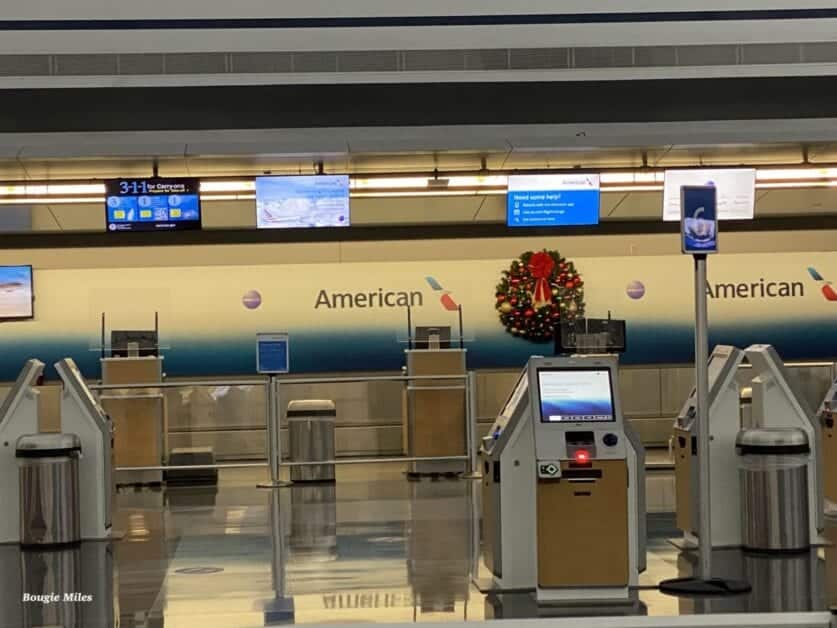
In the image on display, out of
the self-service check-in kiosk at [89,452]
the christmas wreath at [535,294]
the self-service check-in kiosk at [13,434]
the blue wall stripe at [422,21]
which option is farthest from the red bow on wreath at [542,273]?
the self-service check-in kiosk at [13,434]

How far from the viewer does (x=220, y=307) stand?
1590 cm

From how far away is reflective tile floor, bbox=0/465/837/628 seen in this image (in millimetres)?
7020

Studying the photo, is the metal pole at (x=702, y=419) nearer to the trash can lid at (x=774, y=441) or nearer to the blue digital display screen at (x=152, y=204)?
the trash can lid at (x=774, y=441)

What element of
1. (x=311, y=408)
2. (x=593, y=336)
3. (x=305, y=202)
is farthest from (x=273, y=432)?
(x=593, y=336)

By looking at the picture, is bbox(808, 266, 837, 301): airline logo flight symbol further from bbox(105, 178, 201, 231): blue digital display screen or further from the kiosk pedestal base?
the kiosk pedestal base

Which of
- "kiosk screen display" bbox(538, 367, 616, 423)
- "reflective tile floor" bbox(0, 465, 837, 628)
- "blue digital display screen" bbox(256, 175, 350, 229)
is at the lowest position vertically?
"reflective tile floor" bbox(0, 465, 837, 628)

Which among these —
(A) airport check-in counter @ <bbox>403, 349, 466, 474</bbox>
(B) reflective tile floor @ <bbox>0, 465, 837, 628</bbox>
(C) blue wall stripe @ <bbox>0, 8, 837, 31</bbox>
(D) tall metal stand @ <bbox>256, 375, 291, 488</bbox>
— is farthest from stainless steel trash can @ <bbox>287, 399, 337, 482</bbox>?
(C) blue wall stripe @ <bbox>0, 8, 837, 31</bbox>

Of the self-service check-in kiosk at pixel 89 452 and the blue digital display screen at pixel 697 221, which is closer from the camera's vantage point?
the blue digital display screen at pixel 697 221

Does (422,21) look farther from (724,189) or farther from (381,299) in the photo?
(381,299)

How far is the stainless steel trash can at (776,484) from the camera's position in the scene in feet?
28.0

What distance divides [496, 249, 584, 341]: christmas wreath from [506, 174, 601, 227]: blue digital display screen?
2725mm

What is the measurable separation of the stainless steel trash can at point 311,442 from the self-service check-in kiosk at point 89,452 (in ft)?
14.1

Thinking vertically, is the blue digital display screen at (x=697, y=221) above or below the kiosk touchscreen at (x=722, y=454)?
above

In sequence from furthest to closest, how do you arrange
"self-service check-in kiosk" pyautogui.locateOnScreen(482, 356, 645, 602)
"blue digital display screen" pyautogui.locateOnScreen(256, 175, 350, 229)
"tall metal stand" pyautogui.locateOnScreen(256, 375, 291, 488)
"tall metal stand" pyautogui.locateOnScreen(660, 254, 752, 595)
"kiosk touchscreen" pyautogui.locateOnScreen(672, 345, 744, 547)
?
1. "tall metal stand" pyautogui.locateOnScreen(256, 375, 291, 488)
2. "blue digital display screen" pyautogui.locateOnScreen(256, 175, 350, 229)
3. "kiosk touchscreen" pyautogui.locateOnScreen(672, 345, 744, 547)
4. "tall metal stand" pyautogui.locateOnScreen(660, 254, 752, 595)
5. "self-service check-in kiosk" pyautogui.locateOnScreen(482, 356, 645, 602)
